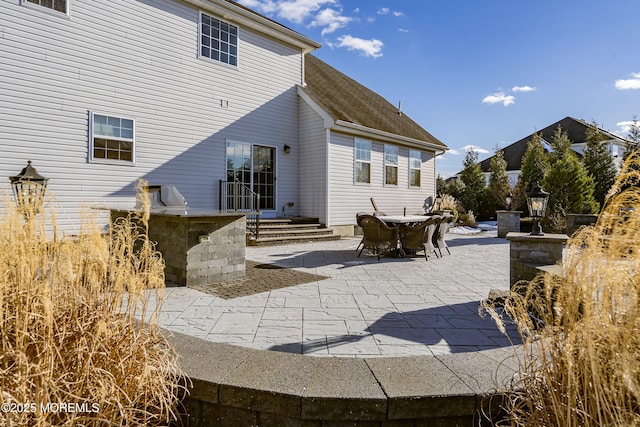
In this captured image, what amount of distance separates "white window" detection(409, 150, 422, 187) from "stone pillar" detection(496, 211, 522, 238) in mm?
3136

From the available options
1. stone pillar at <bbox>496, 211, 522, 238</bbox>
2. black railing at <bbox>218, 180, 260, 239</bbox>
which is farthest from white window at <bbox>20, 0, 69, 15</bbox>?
stone pillar at <bbox>496, 211, 522, 238</bbox>

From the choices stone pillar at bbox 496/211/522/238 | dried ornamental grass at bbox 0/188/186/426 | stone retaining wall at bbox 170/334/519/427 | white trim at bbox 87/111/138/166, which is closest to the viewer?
dried ornamental grass at bbox 0/188/186/426

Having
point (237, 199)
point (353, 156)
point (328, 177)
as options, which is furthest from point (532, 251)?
point (353, 156)

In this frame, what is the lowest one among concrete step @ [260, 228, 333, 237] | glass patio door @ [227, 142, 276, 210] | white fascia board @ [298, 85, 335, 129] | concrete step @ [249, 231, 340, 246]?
concrete step @ [249, 231, 340, 246]

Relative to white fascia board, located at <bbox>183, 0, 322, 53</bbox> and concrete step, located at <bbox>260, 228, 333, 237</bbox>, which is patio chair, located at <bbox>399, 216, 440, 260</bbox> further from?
white fascia board, located at <bbox>183, 0, 322, 53</bbox>

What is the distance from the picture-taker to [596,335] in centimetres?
138

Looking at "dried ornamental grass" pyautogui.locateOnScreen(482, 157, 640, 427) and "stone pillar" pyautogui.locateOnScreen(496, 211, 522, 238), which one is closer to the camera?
"dried ornamental grass" pyautogui.locateOnScreen(482, 157, 640, 427)

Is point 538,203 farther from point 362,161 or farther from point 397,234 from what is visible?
point 362,161

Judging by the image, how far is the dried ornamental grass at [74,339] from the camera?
150 cm

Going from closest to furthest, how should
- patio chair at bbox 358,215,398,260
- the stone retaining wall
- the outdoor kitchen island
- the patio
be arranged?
the stone retaining wall < the patio < the outdoor kitchen island < patio chair at bbox 358,215,398,260

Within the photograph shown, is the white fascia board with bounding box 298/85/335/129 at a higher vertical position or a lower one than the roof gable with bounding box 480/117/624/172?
lower

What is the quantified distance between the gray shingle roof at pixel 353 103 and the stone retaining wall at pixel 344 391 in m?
8.51

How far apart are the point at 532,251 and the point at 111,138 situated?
7.84m

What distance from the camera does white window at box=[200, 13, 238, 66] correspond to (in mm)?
8891
